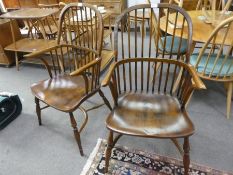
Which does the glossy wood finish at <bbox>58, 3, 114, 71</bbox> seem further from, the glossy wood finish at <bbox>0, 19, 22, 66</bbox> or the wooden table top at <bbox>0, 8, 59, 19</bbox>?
the glossy wood finish at <bbox>0, 19, 22, 66</bbox>

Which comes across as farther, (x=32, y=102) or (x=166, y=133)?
(x=32, y=102)

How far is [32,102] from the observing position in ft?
7.34

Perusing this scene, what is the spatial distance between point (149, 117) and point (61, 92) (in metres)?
0.71

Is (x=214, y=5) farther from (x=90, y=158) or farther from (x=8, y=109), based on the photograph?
(x=8, y=109)

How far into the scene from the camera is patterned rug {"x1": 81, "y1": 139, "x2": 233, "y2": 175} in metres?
1.45

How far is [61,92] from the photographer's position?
60.6 inches

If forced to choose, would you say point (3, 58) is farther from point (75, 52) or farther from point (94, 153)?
point (94, 153)

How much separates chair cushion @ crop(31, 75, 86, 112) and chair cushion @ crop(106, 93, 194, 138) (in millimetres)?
326

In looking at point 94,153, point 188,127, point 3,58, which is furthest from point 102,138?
point 3,58

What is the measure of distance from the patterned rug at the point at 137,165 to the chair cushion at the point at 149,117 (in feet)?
1.53

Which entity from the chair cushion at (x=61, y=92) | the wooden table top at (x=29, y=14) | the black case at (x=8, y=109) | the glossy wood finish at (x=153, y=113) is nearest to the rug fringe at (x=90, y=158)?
the glossy wood finish at (x=153, y=113)

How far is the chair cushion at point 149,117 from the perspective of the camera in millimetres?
1126

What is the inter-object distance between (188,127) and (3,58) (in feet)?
9.22

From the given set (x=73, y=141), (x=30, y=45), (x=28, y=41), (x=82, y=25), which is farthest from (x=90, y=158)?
(x=28, y=41)
